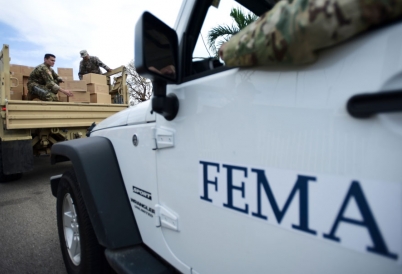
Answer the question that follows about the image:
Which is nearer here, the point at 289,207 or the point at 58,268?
the point at 289,207

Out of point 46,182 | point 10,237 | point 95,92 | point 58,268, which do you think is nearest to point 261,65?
point 58,268

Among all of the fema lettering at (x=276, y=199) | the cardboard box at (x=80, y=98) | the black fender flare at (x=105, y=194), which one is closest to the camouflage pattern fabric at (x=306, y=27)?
the fema lettering at (x=276, y=199)

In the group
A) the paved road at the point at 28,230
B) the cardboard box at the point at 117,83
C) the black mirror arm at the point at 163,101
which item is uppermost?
the cardboard box at the point at 117,83

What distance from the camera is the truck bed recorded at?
549 cm

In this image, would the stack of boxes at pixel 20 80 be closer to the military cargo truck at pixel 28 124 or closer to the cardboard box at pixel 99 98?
the military cargo truck at pixel 28 124

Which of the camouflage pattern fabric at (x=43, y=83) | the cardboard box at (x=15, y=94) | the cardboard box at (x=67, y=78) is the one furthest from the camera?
the cardboard box at (x=67, y=78)

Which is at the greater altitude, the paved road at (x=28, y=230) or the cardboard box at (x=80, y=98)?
the cardboard box at (x=80, y=98)

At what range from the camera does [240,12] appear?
170 centimetres

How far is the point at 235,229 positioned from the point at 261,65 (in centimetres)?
65

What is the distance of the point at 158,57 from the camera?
1263 mm

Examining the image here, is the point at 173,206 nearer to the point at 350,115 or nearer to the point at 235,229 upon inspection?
the point at 235,229

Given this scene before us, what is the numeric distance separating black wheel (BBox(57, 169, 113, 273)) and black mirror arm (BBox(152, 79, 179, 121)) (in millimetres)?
1141

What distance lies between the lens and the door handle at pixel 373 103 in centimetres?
65

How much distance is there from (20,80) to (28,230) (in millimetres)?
4751
